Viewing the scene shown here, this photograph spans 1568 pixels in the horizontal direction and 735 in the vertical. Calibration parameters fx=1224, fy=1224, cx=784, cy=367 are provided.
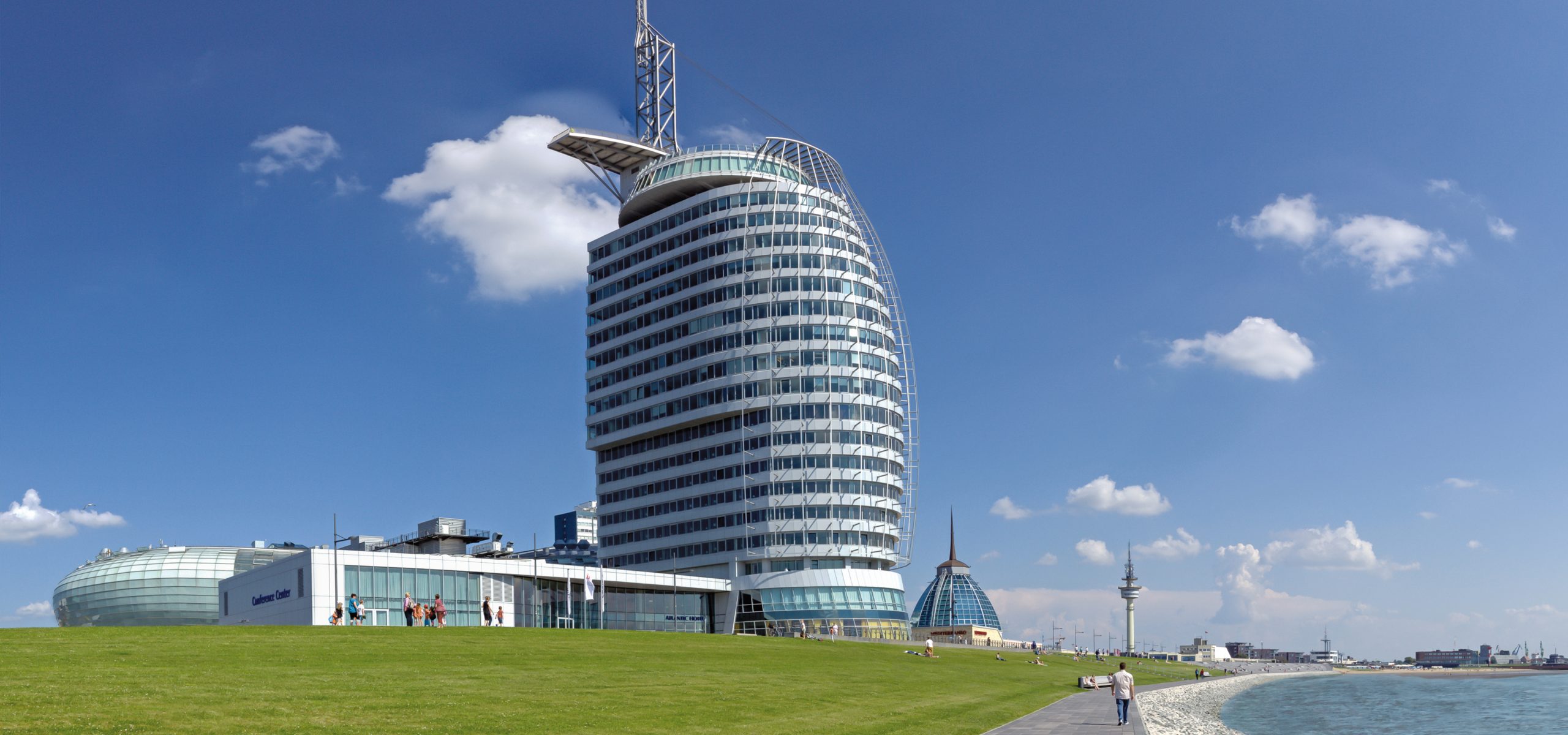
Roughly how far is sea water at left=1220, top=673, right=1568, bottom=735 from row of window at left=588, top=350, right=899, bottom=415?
169ft

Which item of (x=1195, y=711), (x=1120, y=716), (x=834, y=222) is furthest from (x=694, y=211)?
(x=1120, y=716)

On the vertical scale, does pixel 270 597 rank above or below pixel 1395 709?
above

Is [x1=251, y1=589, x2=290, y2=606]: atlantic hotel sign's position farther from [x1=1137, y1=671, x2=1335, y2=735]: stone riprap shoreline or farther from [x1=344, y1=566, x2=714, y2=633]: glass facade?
[x1=1137, y1=671, x2=1335, y2=735]: stone riprap shoreline

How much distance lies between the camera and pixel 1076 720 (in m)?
44.2

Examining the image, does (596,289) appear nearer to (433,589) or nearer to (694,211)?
(694,211)

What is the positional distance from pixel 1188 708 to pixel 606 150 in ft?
385

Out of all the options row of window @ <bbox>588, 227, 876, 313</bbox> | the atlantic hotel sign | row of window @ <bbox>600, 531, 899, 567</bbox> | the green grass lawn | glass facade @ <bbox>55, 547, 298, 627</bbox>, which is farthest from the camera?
glass facade @ <bbox>55, 547, 298, 627</bbox>

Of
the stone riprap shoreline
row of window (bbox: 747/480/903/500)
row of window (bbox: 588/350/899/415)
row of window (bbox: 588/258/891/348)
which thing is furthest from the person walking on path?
row of window (bbox: 588/258/891/348)

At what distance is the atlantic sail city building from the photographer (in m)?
134

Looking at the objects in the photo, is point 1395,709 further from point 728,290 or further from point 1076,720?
point 728,290

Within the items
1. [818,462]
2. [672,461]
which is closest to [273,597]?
[818,462]

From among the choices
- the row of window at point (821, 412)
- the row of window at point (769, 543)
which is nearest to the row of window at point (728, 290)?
the row of window at point (821, 412)

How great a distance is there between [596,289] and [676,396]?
22676 millimetres

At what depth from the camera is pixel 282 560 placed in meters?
90.0
